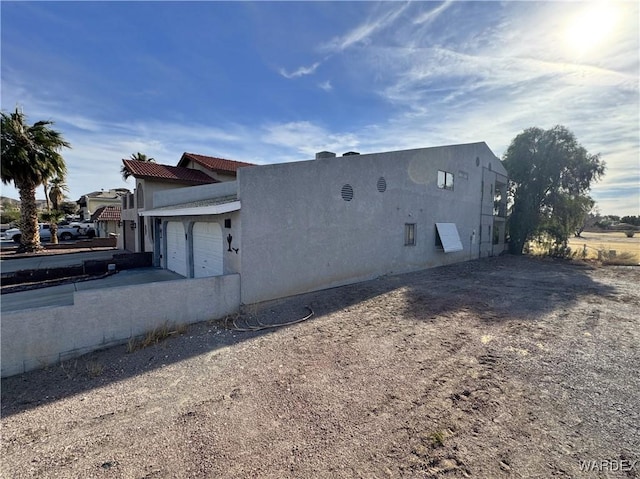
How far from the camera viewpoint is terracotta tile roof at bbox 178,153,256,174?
1909 cm

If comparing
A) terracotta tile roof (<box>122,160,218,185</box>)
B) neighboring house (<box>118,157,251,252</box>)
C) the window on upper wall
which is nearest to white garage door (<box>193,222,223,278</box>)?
neighboring house (<box>118,157,251,252</box>)

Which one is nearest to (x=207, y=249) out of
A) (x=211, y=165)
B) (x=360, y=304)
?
(x=360, y=304)

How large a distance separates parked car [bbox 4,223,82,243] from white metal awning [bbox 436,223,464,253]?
37.1 meters

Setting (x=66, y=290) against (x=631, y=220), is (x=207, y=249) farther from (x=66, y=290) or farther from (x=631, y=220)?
(x=631, y=220)

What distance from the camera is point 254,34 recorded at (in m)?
9.89

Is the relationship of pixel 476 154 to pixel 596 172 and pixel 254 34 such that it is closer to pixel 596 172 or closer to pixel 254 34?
pixel 596 172

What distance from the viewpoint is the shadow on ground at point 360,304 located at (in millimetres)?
5090

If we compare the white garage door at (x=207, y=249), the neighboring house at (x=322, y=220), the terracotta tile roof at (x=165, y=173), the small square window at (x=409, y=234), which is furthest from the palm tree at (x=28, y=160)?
the small square window at (x=409, y=234)

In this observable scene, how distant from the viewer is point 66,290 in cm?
1077

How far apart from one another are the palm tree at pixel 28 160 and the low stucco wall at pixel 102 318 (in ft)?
64.4

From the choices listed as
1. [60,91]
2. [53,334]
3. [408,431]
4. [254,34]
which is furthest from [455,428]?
[60,91]

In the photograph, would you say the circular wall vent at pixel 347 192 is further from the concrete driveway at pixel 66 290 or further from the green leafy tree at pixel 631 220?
the green leafy tree at pixel 631 220

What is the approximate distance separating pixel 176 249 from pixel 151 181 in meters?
5.53

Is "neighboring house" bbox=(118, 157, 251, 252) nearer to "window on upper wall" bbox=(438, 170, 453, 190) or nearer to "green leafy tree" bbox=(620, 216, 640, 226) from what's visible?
"window on upper wall" bbox=(438, 170, 453, 190)
